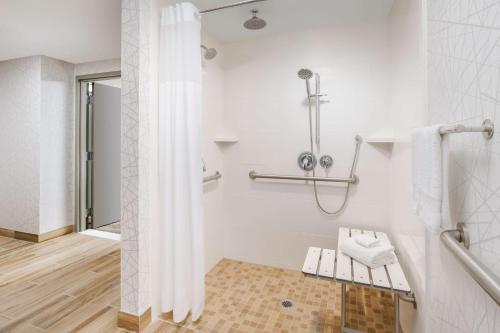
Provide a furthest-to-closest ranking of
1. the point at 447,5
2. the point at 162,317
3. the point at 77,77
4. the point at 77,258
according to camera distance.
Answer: the point at 77,77
the point at 77,258
the point at 162,317
the point at 447,5

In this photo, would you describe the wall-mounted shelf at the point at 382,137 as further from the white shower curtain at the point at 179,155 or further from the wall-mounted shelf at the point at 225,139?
the white shower curtain at the point at 179,155

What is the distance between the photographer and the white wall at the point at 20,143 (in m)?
3.10

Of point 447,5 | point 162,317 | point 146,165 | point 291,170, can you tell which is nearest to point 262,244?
point 291,170

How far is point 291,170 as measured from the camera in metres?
2.41

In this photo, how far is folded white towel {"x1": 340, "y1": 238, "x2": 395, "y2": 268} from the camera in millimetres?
1521

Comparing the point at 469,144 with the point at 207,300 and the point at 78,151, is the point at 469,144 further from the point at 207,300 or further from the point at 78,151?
the point at 78,151

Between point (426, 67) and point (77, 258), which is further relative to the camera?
point (77, 258)

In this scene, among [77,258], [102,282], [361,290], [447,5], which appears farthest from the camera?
[77,258]

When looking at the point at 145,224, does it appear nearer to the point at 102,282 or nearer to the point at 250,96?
the point at 102,282

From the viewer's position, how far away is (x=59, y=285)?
2.21 metres

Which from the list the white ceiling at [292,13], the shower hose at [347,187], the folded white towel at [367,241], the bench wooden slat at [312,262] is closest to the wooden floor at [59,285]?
the bench wooden slat at [312,262]

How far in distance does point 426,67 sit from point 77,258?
3.32 m

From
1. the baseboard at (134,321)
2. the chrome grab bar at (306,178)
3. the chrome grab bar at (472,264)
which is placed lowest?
the baseboard at (134,321)

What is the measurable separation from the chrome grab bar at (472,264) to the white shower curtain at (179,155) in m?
1.34
